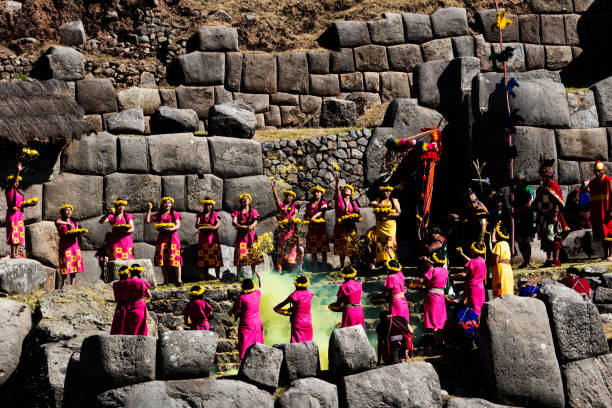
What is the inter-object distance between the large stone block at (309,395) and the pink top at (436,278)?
2.31m

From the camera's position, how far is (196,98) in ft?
58.4

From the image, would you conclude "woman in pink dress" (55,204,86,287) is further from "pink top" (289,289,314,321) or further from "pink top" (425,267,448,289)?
"pink top" (425,267,448,289)

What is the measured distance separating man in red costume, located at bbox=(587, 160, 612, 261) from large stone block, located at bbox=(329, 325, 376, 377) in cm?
579

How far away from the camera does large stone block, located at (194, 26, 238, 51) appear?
1806 cm

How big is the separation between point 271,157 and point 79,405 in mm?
8200

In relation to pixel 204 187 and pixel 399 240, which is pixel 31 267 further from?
pixel 399 240

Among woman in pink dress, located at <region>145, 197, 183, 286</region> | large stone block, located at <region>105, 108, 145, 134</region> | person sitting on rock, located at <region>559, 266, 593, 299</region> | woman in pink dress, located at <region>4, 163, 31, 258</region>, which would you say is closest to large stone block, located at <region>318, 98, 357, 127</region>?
large stone block, located at <region>105, 108, 145, 134</region>

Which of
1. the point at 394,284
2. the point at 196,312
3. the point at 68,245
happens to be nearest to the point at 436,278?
the point at 394,284

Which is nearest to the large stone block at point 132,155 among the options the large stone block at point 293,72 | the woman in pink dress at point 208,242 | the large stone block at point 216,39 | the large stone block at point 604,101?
the woman in pink dress at point 208,242

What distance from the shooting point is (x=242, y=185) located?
1471 cm

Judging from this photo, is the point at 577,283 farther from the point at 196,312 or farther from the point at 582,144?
the point at 196,312

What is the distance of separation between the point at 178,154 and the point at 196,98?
11.8 ft

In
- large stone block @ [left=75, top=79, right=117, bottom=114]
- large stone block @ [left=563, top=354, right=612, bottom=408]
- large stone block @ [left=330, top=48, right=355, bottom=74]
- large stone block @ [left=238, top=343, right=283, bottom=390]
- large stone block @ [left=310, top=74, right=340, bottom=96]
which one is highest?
large stone block @ [left=330, top=48, right=355, bottom=74]

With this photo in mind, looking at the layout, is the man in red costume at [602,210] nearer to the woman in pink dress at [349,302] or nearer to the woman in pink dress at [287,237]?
the woman in pink dress at [287,237]
